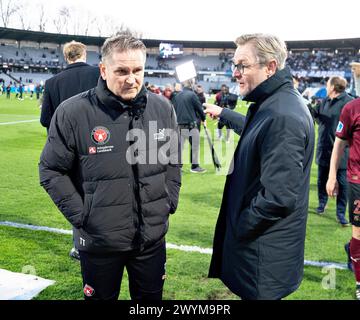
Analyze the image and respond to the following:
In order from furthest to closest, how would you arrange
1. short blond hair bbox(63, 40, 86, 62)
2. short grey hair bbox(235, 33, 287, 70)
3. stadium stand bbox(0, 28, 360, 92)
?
stadium stand bbox(0, 28, 360, 92), short blond hair bbox(63, 40, 86, 62), short grey hair bbox(235, 33, 287, 70)

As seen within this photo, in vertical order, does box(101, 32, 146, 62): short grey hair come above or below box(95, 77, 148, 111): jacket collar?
above

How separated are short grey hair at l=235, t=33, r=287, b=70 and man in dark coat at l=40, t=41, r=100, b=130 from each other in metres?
2.09

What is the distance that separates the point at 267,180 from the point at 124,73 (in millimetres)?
1076

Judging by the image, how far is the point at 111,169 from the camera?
92.1 inches

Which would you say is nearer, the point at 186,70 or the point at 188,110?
the point at 186,70

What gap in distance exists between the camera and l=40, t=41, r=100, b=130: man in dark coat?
382 cm

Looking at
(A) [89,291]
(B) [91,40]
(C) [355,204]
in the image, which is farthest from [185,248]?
(B) [91,40]

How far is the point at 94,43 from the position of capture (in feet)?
242

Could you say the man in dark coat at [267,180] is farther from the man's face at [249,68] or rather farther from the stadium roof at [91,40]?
the stadium roof at [91,40]

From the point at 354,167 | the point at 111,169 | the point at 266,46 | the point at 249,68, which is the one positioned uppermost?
the point at 266,46

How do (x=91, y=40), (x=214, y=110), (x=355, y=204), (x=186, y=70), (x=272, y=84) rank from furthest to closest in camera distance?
(x=91, y=40) < (x=186, y=70) < (x=355, y=204) < (x=214, y=110) < (x=272, y=84)

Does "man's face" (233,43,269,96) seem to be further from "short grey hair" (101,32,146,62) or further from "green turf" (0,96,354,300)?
"green turf" (0,96,354,300)

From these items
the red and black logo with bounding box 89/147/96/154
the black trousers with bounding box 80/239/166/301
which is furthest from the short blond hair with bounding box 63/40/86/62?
the black trousers with bounding box 80/239/166/301

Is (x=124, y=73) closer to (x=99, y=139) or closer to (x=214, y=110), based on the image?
(x=99, y=139)
